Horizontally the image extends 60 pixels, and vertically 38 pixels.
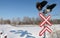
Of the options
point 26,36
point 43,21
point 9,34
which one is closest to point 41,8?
point 43,21

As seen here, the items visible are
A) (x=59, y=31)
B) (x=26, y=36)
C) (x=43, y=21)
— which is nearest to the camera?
(x=43, y=21)

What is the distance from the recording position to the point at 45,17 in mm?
4012

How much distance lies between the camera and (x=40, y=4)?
159 inches

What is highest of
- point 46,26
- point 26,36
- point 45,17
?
point 45,17

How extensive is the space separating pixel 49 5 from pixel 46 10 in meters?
0.20

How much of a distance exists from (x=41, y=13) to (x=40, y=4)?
27 cm

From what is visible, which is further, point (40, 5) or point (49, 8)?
point (49, 8)

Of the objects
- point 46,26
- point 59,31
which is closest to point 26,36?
point 46,26

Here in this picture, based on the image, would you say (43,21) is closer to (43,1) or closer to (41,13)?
(41,13)

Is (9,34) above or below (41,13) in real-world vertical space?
below

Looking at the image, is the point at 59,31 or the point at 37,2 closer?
the point at 37,2

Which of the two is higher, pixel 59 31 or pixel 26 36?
pixel 26 36

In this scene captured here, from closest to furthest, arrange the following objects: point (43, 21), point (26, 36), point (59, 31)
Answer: point (43, 21)
point (26, 36)
point (59, 31)

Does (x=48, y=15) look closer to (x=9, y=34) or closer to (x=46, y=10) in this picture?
(x=46, y=10)
